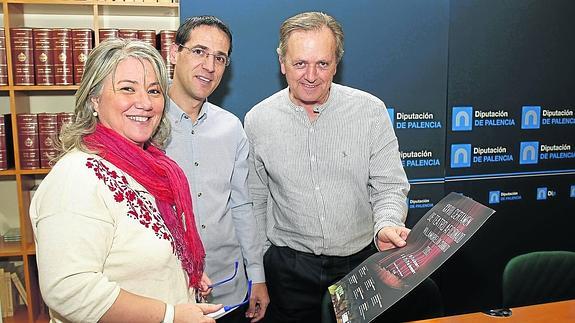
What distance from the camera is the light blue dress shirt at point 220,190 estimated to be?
225 centimetres

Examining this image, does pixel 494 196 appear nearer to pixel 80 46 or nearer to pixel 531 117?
pixel 531 117

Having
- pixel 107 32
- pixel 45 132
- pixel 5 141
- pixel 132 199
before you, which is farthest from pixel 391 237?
pixel 5 141

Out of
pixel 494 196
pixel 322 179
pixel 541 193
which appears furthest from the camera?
pixel 541 193

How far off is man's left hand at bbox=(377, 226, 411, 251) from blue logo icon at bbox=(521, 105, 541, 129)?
2.26 m

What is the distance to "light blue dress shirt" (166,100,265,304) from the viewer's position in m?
2.25

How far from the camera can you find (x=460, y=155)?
3.64m

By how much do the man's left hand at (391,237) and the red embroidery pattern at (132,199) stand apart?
0.80 m

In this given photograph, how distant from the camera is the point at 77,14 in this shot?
347 cm

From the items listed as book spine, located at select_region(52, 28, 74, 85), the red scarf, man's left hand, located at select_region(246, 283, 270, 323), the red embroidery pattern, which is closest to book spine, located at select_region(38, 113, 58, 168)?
book spine, located at select_region(52, 28, 74, 85)

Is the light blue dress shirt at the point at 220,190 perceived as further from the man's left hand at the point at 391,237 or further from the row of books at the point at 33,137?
the row of books at the point at 33,137

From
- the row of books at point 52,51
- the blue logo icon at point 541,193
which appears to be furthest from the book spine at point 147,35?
the blue logo icon at point 541,193

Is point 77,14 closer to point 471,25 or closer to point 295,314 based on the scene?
point 295,314

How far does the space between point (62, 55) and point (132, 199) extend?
6.86ft

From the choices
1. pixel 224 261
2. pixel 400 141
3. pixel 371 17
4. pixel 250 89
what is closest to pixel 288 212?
pixel 224 261
